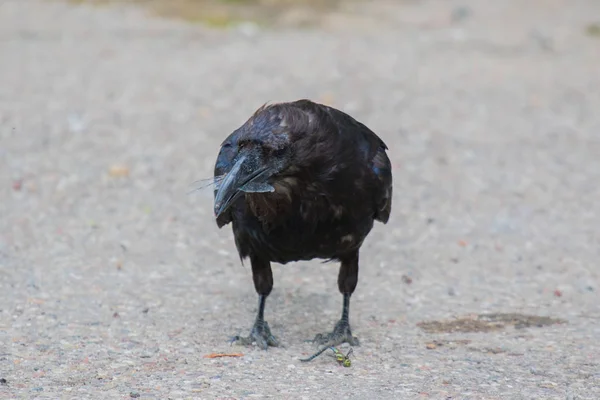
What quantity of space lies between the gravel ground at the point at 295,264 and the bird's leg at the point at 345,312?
12 cm

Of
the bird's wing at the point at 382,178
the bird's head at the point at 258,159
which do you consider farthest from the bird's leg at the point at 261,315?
the bird's head at the point at 258,159

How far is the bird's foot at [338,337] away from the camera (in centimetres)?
584

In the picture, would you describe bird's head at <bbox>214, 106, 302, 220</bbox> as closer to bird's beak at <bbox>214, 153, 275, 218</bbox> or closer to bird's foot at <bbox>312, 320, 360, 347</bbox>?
bird's beak at <bbox>214, 153, 275, 218</bbox>

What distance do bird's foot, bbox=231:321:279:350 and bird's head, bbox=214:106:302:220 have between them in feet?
3.93

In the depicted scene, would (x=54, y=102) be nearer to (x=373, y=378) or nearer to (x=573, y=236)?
(x=573, y=236)

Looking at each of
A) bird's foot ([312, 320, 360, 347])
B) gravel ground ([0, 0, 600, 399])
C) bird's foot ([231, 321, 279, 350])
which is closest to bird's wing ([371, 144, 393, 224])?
bird's foot ([312, 320, 360, 347])

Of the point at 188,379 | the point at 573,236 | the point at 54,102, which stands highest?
the point at 54,102

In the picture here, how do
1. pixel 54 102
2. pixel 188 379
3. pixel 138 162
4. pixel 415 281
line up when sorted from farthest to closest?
pixel 54 102 → pixel 138 162 → pixel 415 281 → pixel 188 379

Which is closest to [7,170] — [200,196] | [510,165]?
[200,196]

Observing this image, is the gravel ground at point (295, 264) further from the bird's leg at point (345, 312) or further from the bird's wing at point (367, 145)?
the bird's wing at point (367, 145)

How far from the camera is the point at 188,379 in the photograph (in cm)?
508

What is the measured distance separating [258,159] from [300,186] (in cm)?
36

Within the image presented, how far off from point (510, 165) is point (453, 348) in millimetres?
4384

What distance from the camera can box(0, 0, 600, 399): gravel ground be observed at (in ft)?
17.7
